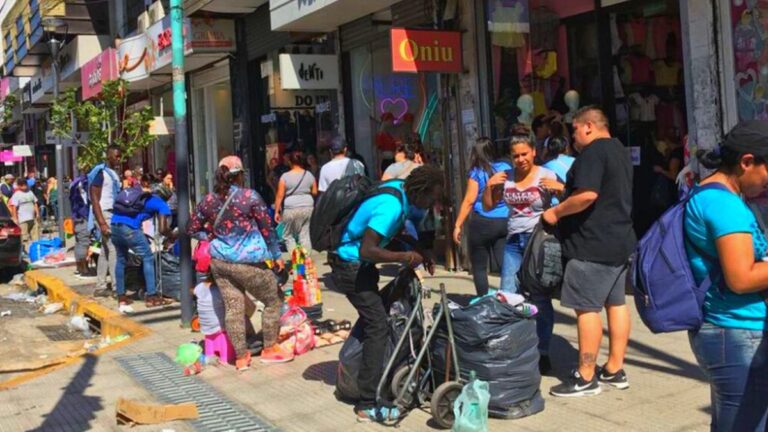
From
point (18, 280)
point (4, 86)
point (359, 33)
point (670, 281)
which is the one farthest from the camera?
point (4, 86)

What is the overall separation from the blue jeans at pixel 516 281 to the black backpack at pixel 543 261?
38 centimetres

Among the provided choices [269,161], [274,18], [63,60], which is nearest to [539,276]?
[274,18]

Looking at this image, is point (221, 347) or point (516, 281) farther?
point (221, 347)

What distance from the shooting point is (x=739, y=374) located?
9.28 feet

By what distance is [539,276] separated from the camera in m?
5.02

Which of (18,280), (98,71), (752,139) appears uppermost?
(98,71)

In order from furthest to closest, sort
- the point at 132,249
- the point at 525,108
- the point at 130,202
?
the point at 525,108
the point at 132,249
the point at 130,202

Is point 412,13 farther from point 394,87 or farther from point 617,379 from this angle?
point 617,379

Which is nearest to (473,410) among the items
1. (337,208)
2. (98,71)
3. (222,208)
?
(337,208)

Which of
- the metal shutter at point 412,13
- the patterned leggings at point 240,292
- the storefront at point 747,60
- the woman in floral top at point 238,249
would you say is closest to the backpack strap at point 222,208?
the woman in floral top at point 238,249

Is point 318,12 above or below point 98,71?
below

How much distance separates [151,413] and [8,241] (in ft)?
31.8

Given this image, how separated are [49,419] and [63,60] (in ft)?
78.1

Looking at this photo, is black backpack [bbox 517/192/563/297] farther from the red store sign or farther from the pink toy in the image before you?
the red store sign
